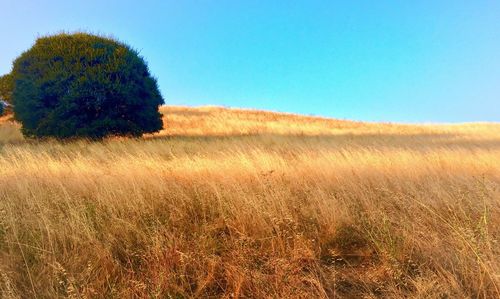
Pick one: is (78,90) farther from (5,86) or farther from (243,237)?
(243,237)

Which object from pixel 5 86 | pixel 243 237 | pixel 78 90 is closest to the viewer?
pixel 243 237

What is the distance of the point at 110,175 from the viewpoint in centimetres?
538

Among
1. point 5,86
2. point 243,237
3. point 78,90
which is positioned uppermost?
point 5,86

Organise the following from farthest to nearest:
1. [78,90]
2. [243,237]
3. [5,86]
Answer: [5,86]
[78,90]
[243,237]

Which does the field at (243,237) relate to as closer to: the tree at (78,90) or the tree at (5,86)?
the tree at (78,90)

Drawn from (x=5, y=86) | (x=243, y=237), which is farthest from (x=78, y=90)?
(x=243, y=237)

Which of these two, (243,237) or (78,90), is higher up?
(78,90)

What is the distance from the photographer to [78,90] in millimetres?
12398

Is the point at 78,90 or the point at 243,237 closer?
the point at 243,237

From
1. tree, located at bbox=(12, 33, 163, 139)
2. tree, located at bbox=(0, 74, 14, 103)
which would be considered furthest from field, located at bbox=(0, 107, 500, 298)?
tree, located at bbox=(0, 74, 14, 103)

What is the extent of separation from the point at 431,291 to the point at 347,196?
2.15m

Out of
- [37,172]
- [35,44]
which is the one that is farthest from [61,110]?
[37,172]

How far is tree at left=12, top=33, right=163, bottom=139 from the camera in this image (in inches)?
491

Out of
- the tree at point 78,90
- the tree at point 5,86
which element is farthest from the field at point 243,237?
the tree at point 5,86
